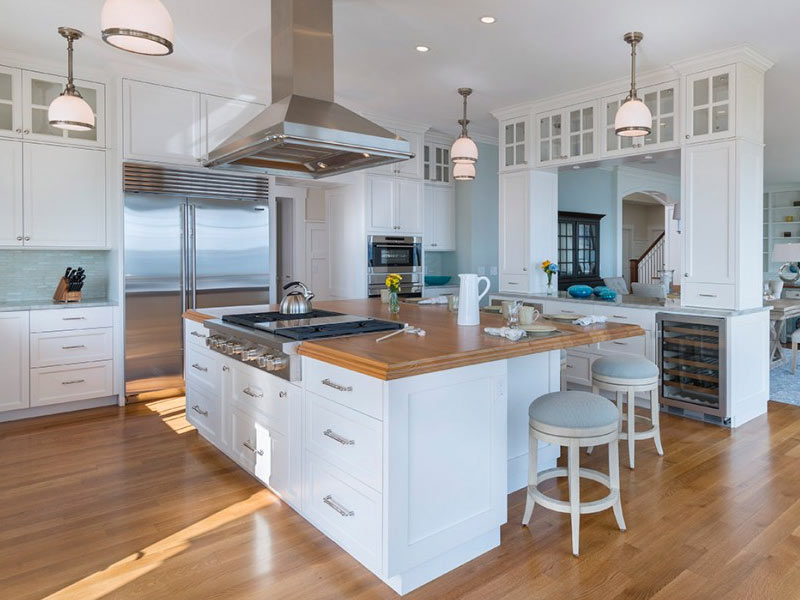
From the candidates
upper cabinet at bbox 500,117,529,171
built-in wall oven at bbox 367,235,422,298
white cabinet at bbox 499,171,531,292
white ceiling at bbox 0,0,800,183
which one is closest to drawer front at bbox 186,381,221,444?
white ceiling at bbox 0,0,800,183

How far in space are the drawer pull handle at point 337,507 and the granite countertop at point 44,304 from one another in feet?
10.4

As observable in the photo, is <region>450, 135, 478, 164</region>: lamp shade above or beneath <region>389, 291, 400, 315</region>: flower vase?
above

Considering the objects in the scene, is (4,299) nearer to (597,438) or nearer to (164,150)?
(164,150)

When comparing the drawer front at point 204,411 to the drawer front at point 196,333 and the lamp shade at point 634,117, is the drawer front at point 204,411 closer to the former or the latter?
the drawer front at point 196,333

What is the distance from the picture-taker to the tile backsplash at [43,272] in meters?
4.57

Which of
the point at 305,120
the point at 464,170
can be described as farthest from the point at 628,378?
the point at 464,170

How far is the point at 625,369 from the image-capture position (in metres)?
3.13

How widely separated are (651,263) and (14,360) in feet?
42.1

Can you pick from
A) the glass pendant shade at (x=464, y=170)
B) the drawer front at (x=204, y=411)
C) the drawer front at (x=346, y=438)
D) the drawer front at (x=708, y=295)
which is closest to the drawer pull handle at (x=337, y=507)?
the drawer front at (x=346, y=438)

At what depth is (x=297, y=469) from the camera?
2506 millimetres

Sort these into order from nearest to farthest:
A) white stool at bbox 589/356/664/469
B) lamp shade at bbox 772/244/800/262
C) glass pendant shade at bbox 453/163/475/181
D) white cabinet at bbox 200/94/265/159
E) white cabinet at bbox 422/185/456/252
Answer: white stool at bbox 589/356/664/469 < glass pendant shade at bbox 453/163/475/181 < white cabinet at bbox 200/94/265/159 < white cabinet at bbox 422/185/456/252 < lamp shade at bbox 772/244/800/262

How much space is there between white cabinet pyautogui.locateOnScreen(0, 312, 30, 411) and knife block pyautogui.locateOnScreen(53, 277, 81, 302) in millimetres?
403

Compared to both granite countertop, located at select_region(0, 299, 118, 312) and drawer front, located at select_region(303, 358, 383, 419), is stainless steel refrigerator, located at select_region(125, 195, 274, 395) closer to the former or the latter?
granite countertop, located at select_region(0, 299, 118, 312)

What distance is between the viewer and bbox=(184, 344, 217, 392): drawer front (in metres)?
3.33
